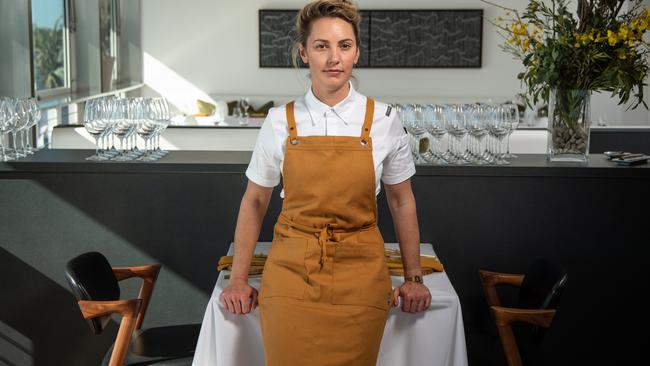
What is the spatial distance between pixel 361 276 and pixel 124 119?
4.88 ft

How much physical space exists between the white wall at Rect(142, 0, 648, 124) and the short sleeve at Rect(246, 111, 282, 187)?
7.55 metres

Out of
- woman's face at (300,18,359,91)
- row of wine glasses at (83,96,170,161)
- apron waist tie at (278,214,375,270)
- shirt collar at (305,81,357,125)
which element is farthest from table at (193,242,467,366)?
row of wine glasses at (83,96,170,161)

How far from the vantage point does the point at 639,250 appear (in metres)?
3.26

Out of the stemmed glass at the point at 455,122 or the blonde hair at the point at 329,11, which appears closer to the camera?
the blonde hair at the point at 329,11

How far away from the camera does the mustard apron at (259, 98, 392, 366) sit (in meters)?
2.13

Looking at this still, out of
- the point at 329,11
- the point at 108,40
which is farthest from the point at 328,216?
the point at 108,40

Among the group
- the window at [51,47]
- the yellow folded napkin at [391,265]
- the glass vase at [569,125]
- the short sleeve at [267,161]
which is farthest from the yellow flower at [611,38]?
the window at [51,47]

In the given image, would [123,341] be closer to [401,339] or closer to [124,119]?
[401,339]

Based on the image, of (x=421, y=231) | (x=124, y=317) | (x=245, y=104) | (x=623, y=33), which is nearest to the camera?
(x=124, y=317)

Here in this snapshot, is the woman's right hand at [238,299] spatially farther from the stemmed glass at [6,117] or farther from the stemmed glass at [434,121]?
the stemmed glass at [6,117]

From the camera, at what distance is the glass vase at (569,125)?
3.19m

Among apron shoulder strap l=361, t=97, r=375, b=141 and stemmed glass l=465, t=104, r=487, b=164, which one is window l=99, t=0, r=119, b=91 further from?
apron shoulder strap l=361, t=97, r=375, b=141

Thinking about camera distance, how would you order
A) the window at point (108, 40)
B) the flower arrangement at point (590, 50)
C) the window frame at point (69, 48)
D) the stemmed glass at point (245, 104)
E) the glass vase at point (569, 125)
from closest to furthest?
1. the flower arrangement at point (590, 50)
2. the glass vase at point (569, 125)
3. the window frame at point (69, 48)
4. the window at point (108, 40)
5. the stemmed glass at point (245, 104)

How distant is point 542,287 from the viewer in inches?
104
